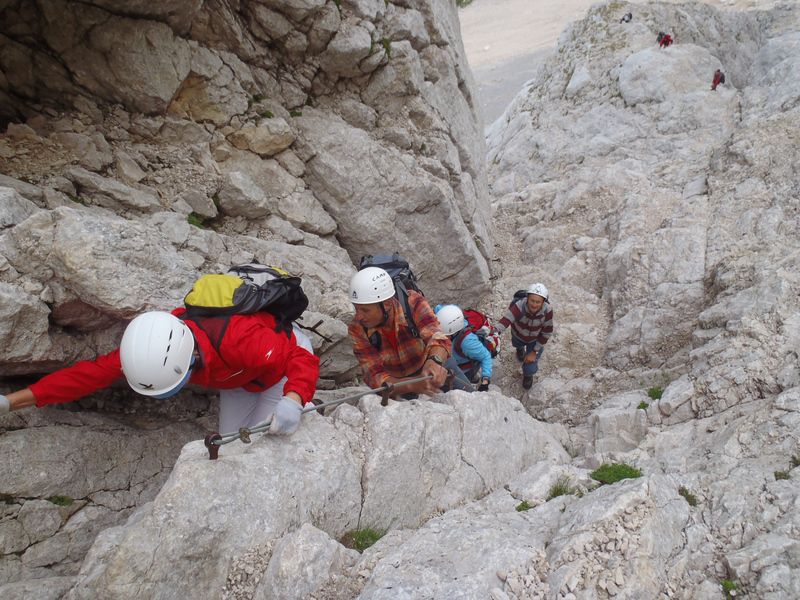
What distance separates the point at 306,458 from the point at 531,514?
98.5 inches

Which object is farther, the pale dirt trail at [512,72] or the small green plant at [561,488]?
the pale dirt trail at [512,72]

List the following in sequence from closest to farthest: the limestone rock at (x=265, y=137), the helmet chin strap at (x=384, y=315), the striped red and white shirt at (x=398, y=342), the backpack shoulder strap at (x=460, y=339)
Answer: the helmet chin strap at (x=384, y=315) < the striped red and white shirt at (x=398, y=342) < the backpack shoulder strap at (x=460, y=339) < the limestone rock at (x=265, y=137)

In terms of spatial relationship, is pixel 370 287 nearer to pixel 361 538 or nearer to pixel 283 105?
pixel 361 538

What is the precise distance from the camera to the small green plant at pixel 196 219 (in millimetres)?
8576

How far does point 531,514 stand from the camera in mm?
5145

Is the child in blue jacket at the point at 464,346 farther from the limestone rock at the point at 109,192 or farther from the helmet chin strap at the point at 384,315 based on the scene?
the limestone rock at the point at 109,192

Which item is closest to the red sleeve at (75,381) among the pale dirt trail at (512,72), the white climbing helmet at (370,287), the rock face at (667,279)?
the white climbing helmet at (370,287)

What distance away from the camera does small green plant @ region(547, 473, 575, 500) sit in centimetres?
558

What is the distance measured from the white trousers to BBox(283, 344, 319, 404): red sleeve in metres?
0.70

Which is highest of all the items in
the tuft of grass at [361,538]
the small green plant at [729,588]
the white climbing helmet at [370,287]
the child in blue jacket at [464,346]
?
the white climbing helmet at [370,287]

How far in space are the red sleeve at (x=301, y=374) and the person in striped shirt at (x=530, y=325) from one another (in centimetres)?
695

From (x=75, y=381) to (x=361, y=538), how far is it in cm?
341

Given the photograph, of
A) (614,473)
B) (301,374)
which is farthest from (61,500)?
(614,473)

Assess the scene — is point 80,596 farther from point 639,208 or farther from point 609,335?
point 639,208
